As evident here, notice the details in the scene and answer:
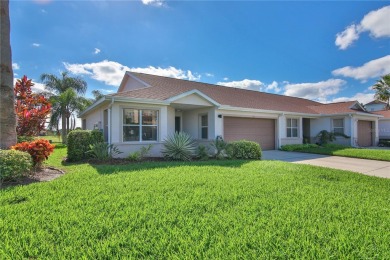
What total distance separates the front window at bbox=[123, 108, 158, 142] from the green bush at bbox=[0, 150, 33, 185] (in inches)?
193

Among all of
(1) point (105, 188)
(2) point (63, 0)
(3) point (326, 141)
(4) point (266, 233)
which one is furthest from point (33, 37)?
(3) point (326, 141)

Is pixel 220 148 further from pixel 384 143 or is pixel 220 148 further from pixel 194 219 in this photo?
pixel 384 143

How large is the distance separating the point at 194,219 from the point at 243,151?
27.5ft

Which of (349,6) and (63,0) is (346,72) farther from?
(63,0)

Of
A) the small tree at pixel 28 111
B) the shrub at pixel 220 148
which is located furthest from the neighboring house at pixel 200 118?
the small tree at pixel 28 111

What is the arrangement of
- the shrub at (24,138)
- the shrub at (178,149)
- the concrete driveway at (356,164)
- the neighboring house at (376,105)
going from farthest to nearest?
the neighboring house at (376,105) → the shrub at (24,138) → the shrub at (178,149) → the concrete driveway at (356,164)

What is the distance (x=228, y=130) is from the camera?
14969mm

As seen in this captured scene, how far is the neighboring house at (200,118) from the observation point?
11.0 meters

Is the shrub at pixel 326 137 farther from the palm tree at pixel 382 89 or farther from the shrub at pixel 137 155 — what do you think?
the palm tree at pixel 382 89

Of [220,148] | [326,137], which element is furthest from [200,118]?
[326,137]

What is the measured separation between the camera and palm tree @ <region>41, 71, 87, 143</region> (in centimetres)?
2141

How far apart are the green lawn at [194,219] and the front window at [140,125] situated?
5131 mm

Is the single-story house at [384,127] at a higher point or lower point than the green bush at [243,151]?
higher

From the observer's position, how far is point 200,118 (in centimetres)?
1442
